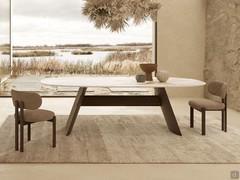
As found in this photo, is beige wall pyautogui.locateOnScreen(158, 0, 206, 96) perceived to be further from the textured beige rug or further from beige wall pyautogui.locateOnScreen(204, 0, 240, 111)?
the textured beige rug

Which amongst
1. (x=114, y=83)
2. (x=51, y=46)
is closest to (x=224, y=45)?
(x=51, y=46)

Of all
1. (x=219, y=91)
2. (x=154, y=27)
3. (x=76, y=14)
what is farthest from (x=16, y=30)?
(x=219, y=91)

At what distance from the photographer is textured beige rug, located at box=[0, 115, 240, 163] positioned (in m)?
4.26

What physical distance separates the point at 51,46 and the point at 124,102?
3.85 metres

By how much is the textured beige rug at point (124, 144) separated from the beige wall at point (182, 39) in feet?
9.62

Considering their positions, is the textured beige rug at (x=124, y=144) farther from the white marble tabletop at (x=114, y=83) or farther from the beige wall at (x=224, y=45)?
the beige wall at (x=224, y=45)

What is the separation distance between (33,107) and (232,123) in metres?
2.98

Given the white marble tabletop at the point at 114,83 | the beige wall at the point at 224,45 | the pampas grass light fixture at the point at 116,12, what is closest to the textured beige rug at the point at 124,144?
the white marble tabletop at the point at 114,83

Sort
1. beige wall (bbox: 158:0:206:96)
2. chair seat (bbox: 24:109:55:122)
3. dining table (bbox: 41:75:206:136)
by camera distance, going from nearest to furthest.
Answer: chair seat (bbox: 24:109:55:122)
dining table (bbox: 41:75:206:136)
beige wall (bbox: 158:0:206:96)

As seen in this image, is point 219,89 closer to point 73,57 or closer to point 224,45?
point 224,45

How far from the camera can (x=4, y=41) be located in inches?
338

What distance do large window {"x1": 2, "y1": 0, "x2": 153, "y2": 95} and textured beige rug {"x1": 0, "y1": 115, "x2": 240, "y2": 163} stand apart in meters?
2.90

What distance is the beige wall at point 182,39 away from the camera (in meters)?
9.00

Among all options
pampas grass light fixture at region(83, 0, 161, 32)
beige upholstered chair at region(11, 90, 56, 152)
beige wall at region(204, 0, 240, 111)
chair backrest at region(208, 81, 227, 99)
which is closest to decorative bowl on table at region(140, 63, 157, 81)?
chair backrest at region(208, 81, 227, 99)
